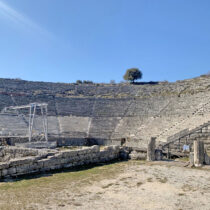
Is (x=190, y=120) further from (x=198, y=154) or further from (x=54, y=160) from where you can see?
(x=54, y=160)

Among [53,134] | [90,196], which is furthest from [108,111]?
[90,196]

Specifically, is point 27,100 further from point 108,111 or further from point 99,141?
point 99,141

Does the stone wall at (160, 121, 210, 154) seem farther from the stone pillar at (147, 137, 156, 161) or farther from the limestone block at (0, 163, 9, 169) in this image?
the limestone block at (0, 163, 9, 169)

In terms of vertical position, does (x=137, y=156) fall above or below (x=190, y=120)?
below

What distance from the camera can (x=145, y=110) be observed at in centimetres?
3127

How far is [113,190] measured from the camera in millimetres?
8062

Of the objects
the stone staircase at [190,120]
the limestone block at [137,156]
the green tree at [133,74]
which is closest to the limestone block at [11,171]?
the limestone block at [137,156]

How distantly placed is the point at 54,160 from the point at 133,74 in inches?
1933

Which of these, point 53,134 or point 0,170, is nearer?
point 0,170

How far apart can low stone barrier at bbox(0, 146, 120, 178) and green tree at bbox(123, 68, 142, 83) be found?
1754 inches

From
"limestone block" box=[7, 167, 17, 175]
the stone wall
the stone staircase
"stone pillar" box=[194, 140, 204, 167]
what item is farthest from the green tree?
"limestone block" box=[7, 167, 17, 175]

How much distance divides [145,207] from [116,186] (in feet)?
7.32

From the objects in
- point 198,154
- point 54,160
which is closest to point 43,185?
point 54,160

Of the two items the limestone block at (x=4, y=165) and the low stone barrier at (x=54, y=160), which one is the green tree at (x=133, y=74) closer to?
the low stone barrier at (x=54, y=160)
